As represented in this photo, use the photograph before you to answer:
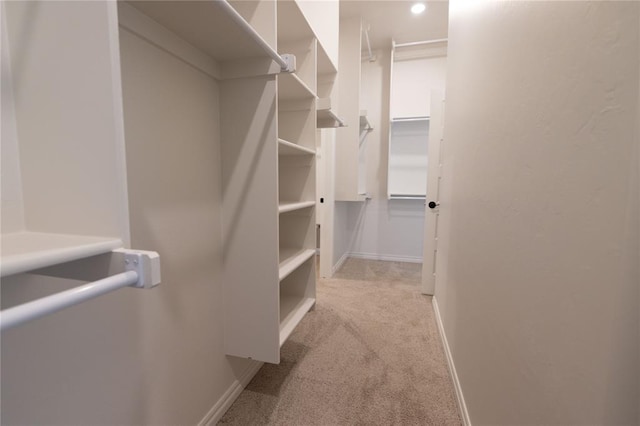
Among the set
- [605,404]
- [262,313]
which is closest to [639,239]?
[605,404]

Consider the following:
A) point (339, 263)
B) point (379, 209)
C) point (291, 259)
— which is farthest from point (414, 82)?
point (291, 259)

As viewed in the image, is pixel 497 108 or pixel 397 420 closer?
pixel 497 108

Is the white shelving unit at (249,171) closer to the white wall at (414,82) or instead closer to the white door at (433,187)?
the white door at (433,187)

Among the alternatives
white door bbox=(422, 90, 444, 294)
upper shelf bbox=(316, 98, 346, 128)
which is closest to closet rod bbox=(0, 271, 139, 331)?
upper shelf bbox=(316, 98, 346, 128)

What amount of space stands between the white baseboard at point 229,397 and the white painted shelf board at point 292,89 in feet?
5.22

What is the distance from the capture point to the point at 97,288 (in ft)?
1.59

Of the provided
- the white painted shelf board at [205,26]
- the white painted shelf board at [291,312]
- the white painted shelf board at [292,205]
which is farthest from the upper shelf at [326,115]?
A: the white painted shelf board at [291,312]

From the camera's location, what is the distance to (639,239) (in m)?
0.43

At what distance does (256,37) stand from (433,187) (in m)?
2.22

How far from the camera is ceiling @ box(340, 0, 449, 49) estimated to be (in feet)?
9.75

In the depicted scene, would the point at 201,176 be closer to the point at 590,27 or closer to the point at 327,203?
the point at 590,27

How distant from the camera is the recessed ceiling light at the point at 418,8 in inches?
116

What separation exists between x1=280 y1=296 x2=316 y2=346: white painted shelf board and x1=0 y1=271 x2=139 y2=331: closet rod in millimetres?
1017

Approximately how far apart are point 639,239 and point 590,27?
1.40ft
